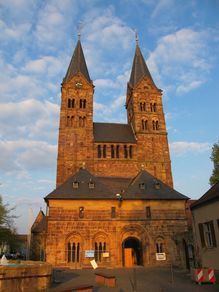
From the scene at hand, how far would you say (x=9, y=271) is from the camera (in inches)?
460

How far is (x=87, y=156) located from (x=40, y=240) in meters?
18.9

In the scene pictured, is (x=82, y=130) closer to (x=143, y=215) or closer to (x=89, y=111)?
(x=89, y=111)

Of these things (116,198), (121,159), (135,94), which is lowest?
(116,198)

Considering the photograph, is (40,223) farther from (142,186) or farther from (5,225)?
(142,186)

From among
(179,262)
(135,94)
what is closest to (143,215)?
(179,262)

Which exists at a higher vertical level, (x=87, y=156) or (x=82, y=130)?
(x=82, y=130)

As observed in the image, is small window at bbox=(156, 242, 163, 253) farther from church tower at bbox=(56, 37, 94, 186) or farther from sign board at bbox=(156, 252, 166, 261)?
church tower at bbox=(56, 37, 94, 186)

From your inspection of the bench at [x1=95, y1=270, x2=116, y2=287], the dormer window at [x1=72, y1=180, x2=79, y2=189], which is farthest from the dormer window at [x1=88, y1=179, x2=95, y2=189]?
the bench at [x1=95, y1=270, x2=116, y2=287]

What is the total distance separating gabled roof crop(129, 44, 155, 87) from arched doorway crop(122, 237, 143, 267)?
1153 inches

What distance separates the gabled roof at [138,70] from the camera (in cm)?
4953

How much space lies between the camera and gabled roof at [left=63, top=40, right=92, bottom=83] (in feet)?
154

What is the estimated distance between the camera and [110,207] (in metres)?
28.5

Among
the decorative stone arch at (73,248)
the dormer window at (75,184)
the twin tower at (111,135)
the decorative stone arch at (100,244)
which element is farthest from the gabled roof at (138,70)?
the decorative stone arch at (73,248)

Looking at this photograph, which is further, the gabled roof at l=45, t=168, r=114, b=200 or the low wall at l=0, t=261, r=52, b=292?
the gabled roof at l=45, t=168, r=114, b=200
